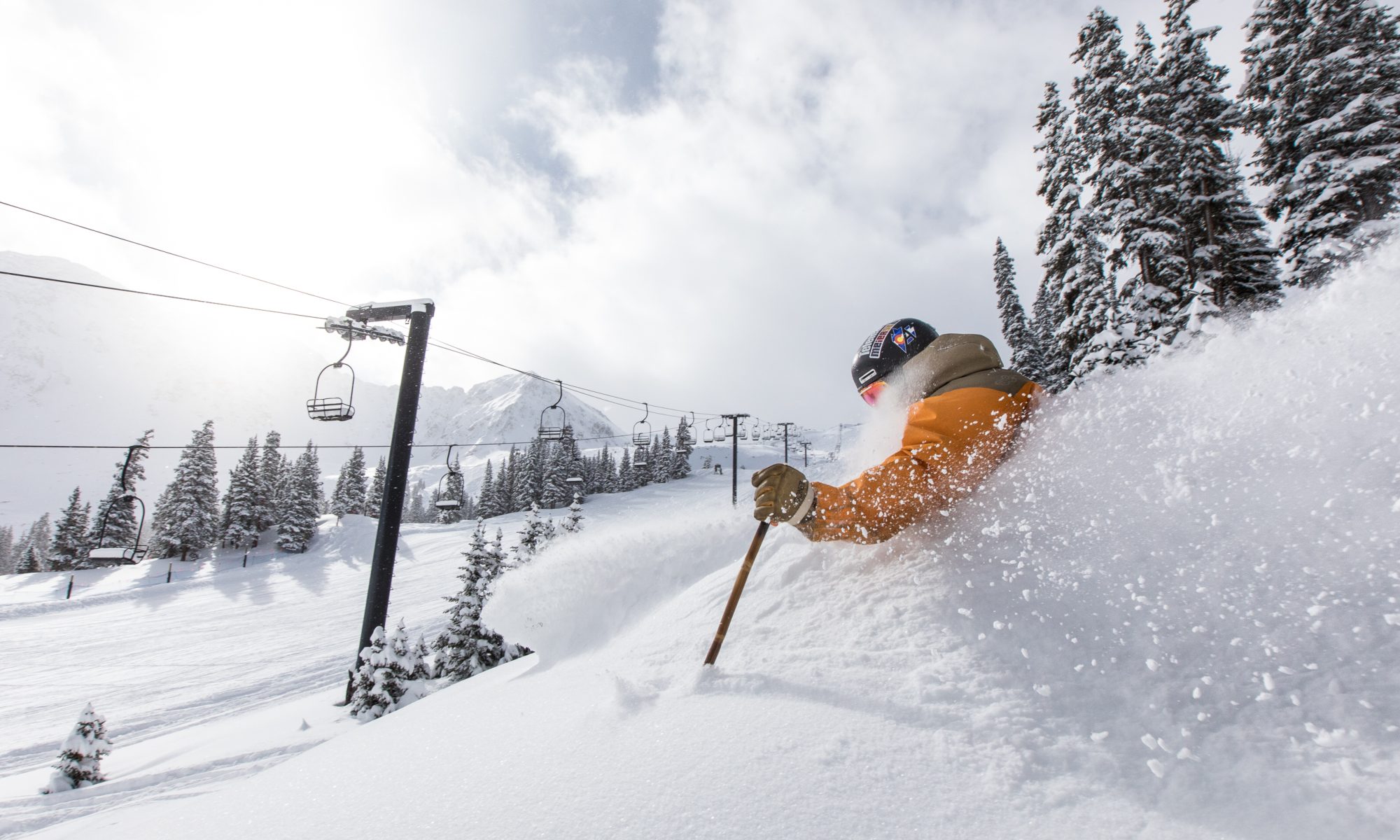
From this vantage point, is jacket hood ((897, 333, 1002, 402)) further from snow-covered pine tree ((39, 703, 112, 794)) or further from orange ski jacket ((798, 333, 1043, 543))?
snow-covered pine tree ((39, 703, 112, 794))

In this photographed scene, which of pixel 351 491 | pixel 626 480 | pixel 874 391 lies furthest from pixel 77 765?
pixel 626 480

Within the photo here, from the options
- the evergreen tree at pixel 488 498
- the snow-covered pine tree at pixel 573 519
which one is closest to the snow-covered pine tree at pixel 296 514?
the evergreen tree at pixel 488 498

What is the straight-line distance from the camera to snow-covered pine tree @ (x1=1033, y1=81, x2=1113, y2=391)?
15.8 m

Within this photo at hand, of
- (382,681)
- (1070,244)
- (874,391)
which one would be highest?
(1070,244)

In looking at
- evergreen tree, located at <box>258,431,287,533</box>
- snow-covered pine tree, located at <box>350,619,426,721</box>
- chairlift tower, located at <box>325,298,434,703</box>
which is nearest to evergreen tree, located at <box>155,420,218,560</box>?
evergreen tree, located at <box>258,431,287,533</box>

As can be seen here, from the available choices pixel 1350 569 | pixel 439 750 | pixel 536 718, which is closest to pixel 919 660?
pixel 1350 569

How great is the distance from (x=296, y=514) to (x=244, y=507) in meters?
6.20

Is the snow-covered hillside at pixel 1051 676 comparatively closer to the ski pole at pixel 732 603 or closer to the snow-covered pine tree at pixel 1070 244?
the ski pole at pixel 732 603

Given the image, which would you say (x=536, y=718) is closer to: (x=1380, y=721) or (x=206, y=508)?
(x=1380, y=721)

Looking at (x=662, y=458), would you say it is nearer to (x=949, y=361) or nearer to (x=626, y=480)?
(x=626, y=480)

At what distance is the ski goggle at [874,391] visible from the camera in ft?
10.6

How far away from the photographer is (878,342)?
3.29m

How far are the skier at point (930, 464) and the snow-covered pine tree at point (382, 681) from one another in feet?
25.9

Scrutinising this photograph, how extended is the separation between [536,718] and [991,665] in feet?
5.32
